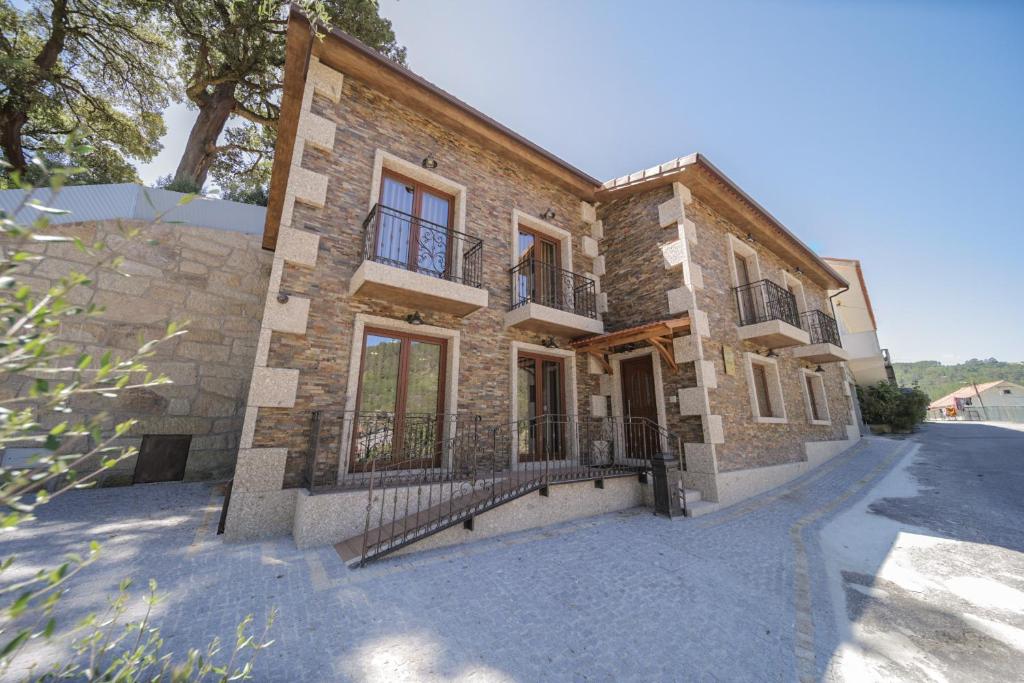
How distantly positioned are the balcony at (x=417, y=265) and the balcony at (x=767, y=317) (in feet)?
21.2

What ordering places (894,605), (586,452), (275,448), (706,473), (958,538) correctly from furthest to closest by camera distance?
(586,452)
(706,473)
(958,538)
(275,448)
(894,605)

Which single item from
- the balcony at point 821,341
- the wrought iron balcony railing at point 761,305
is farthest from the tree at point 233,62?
the balcony at point 821,341

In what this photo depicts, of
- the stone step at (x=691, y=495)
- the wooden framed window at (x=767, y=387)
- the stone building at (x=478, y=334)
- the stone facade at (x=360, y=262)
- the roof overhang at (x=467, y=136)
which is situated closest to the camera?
the stone building at (x=478, y=334)

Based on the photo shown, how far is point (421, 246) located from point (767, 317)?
342 inches

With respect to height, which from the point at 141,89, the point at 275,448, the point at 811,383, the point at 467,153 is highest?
the point at 141,89

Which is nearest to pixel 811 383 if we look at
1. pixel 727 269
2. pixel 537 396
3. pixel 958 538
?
pixel 727 269

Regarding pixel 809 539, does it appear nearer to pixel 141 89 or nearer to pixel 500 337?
pixel 500 337

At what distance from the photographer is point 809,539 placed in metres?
5.72

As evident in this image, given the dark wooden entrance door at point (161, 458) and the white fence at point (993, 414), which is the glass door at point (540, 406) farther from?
the white fence at point (993, 414)

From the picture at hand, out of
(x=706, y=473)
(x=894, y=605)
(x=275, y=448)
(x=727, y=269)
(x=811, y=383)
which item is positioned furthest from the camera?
(x=811, y=383)

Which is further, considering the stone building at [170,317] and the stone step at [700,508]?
the stone building at [170,317]

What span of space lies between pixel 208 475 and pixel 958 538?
12584 mm

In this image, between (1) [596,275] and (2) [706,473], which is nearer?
(2) [706,473]

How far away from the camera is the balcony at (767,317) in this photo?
895 centimetres
